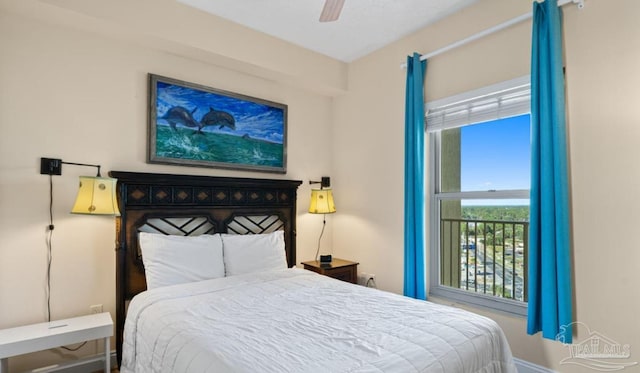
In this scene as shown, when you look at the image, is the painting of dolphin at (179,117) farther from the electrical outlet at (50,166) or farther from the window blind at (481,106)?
the window blind at (481,106)

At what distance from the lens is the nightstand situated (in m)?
3.24

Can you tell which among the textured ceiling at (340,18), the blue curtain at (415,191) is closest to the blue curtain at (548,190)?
the textured ceiling at (340,18)

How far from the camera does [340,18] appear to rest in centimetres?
284

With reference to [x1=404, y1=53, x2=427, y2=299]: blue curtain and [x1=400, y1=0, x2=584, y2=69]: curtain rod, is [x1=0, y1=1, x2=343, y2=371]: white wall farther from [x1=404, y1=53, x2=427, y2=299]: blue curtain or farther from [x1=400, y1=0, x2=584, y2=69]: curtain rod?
[x1=400, y1=0, x2=584, y2=69]: curtain rod

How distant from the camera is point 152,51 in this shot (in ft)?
9.07

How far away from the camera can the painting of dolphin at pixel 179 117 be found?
281cm

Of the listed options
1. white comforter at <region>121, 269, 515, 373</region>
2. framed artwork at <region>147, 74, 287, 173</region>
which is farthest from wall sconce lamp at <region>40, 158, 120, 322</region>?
white comforter at <region>121, 269, 515, 373</region>

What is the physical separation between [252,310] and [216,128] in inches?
68.9

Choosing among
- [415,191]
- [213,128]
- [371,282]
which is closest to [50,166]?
[213,128]

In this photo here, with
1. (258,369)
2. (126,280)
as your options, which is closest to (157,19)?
(126,280)

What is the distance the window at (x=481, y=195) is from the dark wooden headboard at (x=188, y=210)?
1.39m

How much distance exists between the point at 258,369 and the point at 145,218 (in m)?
1.79

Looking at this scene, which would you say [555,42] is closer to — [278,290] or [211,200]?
[278,290]

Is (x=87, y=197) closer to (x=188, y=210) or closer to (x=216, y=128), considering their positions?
(x=188, y=210)
